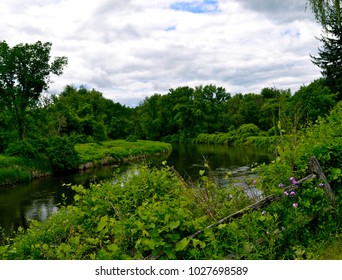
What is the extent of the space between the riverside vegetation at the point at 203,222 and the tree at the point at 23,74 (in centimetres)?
2920

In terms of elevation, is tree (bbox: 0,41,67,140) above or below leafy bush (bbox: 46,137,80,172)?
above

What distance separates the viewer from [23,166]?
28.7 metres

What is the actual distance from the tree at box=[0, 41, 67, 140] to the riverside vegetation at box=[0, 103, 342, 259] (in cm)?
2920

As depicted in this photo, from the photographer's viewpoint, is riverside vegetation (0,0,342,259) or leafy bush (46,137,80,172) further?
leafy bush (46,137,80,172)

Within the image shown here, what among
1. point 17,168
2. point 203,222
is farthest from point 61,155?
point 203,222

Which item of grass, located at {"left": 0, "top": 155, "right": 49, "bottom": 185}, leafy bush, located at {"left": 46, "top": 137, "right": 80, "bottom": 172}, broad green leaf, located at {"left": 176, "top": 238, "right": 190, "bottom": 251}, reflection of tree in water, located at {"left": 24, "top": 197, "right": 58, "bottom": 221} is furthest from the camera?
leafy bush, located at {"left": 46, "top": 137, "right": 80, "bottom": 172}

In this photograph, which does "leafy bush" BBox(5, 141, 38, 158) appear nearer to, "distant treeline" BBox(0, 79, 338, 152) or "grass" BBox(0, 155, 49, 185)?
"grass" BBox(0, 155, 49, 185)

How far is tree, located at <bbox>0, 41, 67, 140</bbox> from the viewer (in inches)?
1278

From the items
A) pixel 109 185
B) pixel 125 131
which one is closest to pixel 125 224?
pixel 109 185

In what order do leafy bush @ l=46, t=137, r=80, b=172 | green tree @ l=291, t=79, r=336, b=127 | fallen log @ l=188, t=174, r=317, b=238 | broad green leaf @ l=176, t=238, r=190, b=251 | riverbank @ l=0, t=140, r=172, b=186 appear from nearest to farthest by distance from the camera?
1. broad green leaf @ l=176, t=238, r=190, b=251
2. fallen log @ l=188, t=174, r=317, b=238
3. riverbank @ l=0, t=140, r=172, b=186
4. leafy bush @ l=46, t=137, r=80, b=172
5. green tree @ l=291, t=79, r=336, b=127

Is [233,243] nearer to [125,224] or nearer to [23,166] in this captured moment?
[125,224]

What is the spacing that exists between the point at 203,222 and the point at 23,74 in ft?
105

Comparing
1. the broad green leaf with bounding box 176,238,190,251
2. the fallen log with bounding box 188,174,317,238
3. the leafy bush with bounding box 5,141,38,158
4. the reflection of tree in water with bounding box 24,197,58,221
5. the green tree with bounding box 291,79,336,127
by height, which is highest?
the green tree with bounding box 291,79,336,127

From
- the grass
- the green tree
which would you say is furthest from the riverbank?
the green tree
